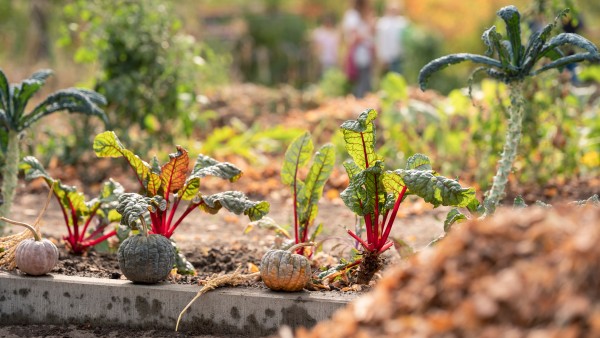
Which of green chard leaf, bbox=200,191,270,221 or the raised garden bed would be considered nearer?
the raised garden bed

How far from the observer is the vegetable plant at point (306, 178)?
3.52 m

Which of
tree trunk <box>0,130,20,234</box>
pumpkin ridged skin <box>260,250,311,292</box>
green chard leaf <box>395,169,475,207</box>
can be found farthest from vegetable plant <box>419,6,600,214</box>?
tree trunk <box>0,130,20,234</box>

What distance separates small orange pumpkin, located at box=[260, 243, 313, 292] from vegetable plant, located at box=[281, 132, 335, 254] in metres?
0.46

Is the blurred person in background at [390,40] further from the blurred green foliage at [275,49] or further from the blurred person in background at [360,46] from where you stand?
the blurred green foliage at [275,49]

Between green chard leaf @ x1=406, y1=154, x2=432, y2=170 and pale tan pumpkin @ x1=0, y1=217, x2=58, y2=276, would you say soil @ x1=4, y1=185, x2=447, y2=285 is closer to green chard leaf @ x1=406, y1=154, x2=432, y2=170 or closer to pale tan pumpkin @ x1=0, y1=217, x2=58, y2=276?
pale tan pumpkin @ x1=0, y1=217, x2=58, y2=276

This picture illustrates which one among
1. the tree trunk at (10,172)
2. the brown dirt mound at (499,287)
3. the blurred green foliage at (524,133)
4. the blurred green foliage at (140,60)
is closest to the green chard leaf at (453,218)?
the brown dirt mound at (499,287)

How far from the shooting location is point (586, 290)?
1.51 metres

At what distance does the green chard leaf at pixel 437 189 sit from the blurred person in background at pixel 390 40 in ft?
28.3

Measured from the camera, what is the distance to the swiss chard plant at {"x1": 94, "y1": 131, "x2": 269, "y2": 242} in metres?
3.30

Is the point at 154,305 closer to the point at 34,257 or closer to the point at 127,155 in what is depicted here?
the point at 34,257

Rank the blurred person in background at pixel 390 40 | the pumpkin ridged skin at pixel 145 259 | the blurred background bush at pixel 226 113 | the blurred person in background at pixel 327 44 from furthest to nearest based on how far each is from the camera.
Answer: the blurred person in background at pixel 327 44 < the blurred person in background at pixel 390 40 < the blurred background bush at pixel 226 113 < the pumpkin ridged skin at pixel 145 259

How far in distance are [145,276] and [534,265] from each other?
5.93 feet

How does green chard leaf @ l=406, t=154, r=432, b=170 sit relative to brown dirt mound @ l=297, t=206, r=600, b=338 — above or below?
above

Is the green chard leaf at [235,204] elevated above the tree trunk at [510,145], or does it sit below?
below
